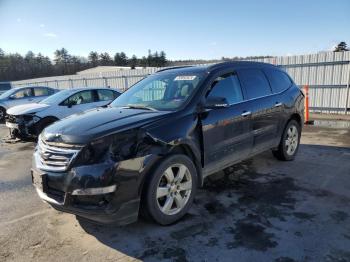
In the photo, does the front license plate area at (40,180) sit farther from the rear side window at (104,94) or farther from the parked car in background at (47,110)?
the rear side window at (104,94)

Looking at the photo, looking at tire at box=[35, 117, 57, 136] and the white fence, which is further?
the white fence

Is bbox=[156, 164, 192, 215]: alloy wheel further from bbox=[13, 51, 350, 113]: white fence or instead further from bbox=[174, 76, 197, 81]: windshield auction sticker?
bbox=[13, 51, 350, 113]: white fence

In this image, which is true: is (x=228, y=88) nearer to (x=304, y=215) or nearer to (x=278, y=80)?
(x=278, y=80)

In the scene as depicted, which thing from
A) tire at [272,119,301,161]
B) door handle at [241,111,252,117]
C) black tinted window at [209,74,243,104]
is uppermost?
black tinted window at [209,74,243,104]

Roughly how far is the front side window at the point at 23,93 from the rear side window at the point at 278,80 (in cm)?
1233

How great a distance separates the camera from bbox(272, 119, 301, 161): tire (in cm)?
591

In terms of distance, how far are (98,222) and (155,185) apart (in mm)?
687

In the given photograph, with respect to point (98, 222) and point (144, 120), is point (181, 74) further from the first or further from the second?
point (98, 222)

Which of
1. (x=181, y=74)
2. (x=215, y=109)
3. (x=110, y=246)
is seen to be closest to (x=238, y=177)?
(x=215, y=109)

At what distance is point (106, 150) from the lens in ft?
10.1

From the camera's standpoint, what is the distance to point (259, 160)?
6.24 metres

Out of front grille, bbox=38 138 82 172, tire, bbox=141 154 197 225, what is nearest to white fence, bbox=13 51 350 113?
tire, bbox=141 154 197 225

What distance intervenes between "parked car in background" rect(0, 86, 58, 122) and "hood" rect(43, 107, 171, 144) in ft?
38.9

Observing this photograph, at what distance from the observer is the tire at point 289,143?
591 centimetres
